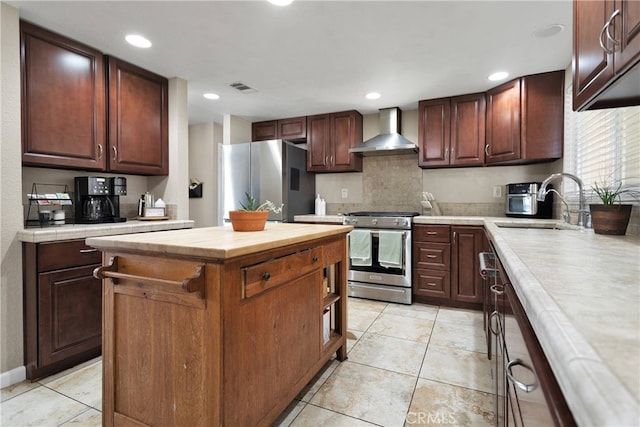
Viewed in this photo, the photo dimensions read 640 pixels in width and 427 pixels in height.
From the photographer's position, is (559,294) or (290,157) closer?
(559,294)

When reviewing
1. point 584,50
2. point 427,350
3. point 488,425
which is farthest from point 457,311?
point 584,50

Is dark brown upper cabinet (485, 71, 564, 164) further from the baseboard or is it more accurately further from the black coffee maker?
the baseboard

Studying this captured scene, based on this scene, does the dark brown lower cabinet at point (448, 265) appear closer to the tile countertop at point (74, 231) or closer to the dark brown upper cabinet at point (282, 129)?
the dark brown upper cabinet at point (282, 129)

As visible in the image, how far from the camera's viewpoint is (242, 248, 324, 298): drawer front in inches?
49.4

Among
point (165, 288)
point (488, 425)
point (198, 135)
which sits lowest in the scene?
point (488, 425)

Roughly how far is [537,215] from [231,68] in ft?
10.8

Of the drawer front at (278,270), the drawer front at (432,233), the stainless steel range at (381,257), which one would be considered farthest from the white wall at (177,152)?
the drawer front at (432,233)

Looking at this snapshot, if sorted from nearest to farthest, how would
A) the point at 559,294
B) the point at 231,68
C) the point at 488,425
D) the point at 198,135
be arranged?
the point at 559,294
the point at 488,425
the point at 231,68
the point at 198,135

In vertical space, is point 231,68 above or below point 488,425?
above

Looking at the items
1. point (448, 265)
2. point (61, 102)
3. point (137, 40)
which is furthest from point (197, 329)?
point (448, 265)

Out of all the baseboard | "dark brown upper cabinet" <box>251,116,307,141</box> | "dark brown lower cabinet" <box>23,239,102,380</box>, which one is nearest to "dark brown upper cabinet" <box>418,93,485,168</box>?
"dark brown upper cabinet" <box>251,116,307,141</box>

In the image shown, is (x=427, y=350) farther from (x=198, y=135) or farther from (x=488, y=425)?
(x=198, y=135)

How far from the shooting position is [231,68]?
2.96 metres

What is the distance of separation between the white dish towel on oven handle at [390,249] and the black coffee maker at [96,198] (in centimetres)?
258
